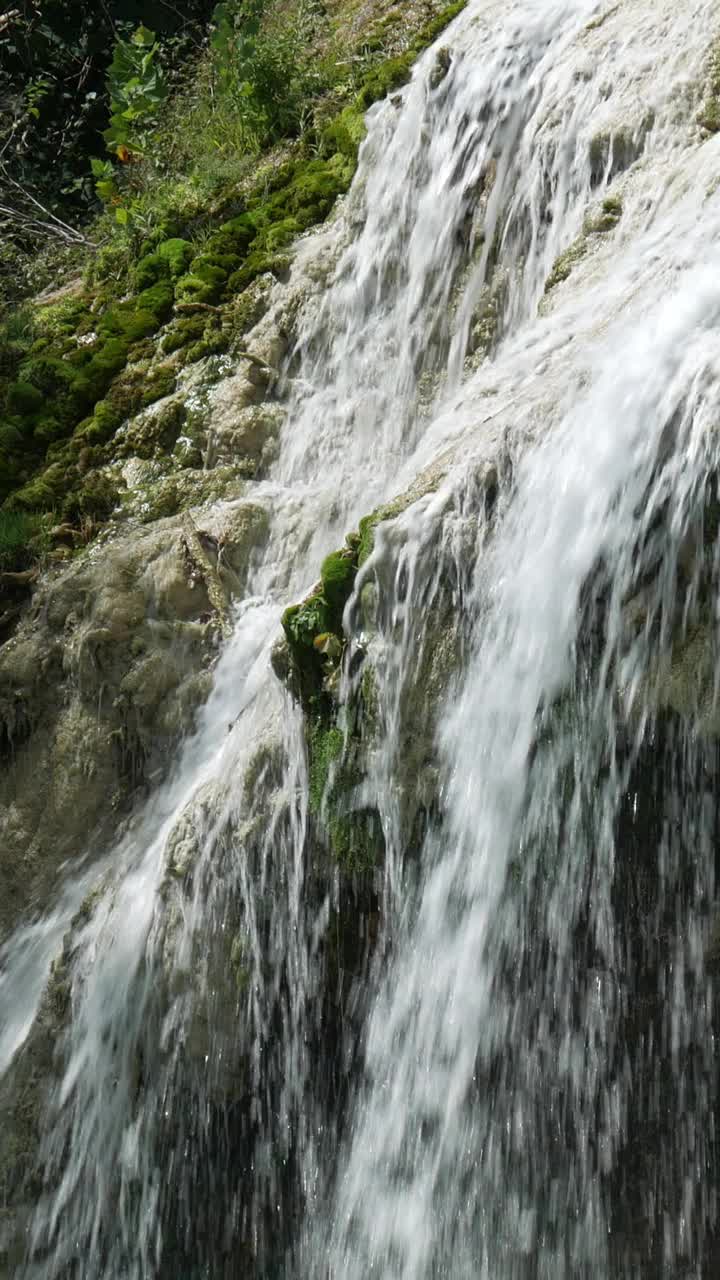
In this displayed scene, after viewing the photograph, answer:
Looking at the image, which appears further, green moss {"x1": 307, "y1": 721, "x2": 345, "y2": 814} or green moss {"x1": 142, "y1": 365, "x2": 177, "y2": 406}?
green moss {"x1": 142, "y1": 365, "x2": 177, "y2": 406}

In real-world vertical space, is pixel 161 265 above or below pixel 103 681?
above

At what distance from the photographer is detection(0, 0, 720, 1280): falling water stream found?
3625 mm

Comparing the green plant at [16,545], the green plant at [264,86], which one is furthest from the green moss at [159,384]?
the green plant at [264,86]

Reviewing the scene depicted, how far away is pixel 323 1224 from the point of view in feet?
13.7

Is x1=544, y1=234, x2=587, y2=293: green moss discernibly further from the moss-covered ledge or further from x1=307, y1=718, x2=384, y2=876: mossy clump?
x1=307, y1=718, x2=384, y2=876: mossy clump

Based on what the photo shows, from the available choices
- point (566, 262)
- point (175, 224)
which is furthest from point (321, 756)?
point (175, 224)

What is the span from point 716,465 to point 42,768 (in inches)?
145

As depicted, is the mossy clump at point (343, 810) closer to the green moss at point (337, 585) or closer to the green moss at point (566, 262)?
the green moss at point (337, 585)

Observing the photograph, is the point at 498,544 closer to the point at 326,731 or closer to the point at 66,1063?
the point at 326,731

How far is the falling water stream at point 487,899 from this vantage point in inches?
143

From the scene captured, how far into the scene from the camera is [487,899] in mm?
3912

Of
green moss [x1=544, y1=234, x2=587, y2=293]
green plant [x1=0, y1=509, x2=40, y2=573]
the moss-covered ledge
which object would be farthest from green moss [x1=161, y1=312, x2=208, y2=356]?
the moss-covered ledge

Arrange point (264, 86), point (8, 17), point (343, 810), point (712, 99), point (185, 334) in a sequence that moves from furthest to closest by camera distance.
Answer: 1. point (8, 17)
2. point (264, 86)
3. point (185, 334)
4. point (712, 99)
5. point (343, 810)

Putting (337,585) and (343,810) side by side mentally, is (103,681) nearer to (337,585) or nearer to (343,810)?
(337,585)
